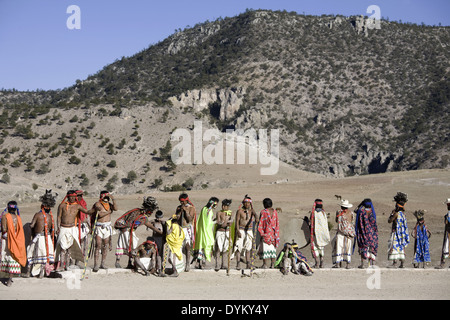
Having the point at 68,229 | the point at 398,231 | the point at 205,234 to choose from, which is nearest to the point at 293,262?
the point at 205,234

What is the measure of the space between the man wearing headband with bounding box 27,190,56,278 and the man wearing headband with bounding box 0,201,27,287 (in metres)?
0.37

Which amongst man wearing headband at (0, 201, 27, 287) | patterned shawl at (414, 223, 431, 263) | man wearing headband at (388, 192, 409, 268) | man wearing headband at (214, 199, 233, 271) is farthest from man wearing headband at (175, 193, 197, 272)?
patterned shawl at (414, 223, 431, 263)

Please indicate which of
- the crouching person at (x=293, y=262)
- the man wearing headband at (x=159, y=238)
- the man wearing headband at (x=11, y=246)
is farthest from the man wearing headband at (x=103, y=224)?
the crouching person at (x=293, y=262)

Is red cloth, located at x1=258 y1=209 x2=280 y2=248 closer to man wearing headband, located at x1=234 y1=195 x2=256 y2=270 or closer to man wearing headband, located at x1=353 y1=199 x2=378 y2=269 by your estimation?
man wearing headband, located at x1=234 y1=195 x2=256 y2=270

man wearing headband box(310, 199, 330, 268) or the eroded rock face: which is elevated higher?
the eroded rock face

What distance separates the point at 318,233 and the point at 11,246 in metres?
7.29

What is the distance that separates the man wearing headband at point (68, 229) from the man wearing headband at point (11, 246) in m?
0.94

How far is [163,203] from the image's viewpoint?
3503 cm

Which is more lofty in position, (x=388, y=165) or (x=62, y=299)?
(x=388, y=165)

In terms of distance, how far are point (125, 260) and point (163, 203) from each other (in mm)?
15288

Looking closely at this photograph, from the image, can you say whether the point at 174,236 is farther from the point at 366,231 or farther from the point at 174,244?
the point at 366,231

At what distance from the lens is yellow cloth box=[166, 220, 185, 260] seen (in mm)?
13203
